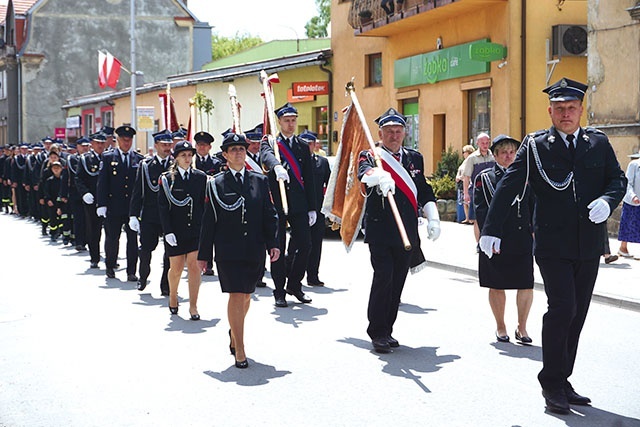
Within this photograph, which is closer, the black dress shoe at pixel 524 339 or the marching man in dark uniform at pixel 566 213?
the marching man in dark uniform at pixel 566 213

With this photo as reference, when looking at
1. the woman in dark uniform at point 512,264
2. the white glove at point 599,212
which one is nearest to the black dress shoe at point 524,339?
the woman in dark uniform at point 512,264

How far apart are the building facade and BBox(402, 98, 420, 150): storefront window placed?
3 centimetres

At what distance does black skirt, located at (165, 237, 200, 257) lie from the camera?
414 inches

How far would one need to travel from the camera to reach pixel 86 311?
1088 cm

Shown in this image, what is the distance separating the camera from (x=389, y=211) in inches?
332

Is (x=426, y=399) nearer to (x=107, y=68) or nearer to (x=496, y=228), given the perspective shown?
(x=496, y=228)

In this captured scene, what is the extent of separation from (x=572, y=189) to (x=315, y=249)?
618 centimetres

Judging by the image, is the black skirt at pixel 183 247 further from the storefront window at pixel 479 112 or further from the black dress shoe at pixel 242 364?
the storefront window at pixel 479 112

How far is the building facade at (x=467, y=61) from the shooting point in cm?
2320

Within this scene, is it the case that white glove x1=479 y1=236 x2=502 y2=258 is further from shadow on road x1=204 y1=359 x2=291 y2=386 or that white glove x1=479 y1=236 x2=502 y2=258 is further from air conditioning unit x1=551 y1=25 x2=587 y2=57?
air conditioning unit x1=551 y1=25 x2=587 y2=57

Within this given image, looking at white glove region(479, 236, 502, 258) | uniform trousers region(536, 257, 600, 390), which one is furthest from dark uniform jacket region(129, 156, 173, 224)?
uniform trousers region(536, 257, 600, 390)

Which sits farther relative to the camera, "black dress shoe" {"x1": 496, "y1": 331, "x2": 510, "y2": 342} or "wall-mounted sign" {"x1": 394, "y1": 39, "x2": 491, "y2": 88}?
"wall-mounted sign" {"x1": 394, "y1": 39, "x2": 491, "y2": 88}

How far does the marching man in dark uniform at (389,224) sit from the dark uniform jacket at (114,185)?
6.08 metres

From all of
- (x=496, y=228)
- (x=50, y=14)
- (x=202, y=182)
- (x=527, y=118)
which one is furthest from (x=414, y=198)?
(x=50, y=14)
